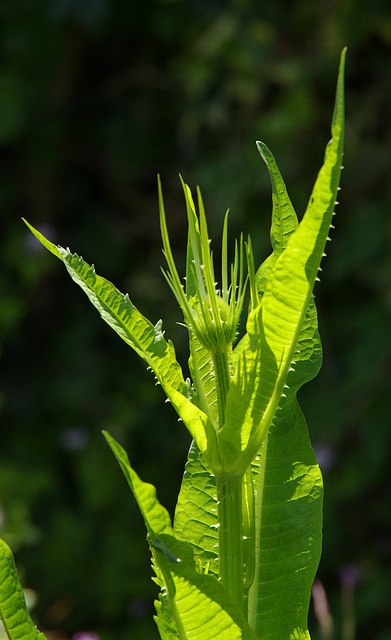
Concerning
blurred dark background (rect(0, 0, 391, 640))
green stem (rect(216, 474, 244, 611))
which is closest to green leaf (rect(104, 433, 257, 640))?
green stem (rect(216, 474, 244, 611))

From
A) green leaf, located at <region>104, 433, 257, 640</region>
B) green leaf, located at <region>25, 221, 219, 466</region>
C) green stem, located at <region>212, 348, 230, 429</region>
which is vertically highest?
green leaf, located at <region>25, 221, 219, 466</region>

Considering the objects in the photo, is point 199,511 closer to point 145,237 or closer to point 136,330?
point 136,330

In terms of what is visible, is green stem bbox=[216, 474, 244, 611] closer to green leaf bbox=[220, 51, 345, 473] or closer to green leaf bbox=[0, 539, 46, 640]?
green leaf bbox=[220, 51, 345, 473]

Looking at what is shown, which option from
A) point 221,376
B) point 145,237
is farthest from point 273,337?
point 145,237

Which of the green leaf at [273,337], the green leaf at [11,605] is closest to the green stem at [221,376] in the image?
the green leaf at [273,337]

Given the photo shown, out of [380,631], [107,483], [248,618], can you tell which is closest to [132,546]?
[107,483]

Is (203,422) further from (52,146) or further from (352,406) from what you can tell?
(52,146)
